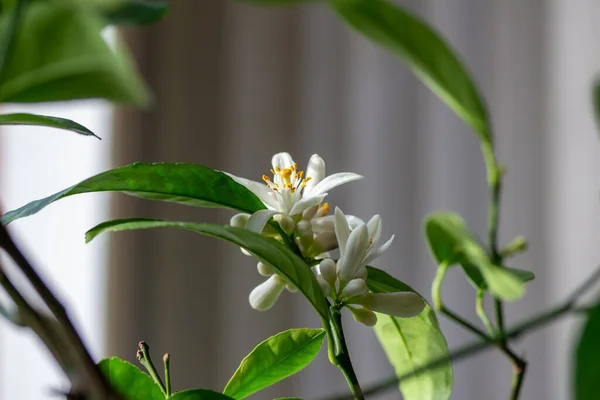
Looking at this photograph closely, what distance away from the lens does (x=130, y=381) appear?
268 millimetres

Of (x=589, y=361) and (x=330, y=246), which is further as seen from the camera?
(x=330, y=246)

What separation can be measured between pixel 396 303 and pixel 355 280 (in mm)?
19

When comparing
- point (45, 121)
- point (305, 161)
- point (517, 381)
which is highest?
point (305, 161)

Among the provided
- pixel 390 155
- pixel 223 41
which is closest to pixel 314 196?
pixel 390 155

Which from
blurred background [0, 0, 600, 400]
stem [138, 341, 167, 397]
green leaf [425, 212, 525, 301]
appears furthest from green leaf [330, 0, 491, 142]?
blurred background [0, 0, 600, 400]

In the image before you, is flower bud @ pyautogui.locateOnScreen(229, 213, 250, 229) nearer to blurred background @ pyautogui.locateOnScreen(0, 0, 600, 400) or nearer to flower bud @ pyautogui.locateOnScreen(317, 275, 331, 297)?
flower bud @ pyautogui.locateOnScreen(317, 275, 331, 297)

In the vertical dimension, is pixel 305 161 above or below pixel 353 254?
above

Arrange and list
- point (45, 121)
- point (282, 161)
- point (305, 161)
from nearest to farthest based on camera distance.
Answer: point (45, 121)
point (282, 161)
point (305, 161)

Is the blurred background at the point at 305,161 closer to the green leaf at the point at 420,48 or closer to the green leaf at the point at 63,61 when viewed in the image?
the green leaf at the point at 63,61

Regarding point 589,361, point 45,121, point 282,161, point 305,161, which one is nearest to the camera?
point 589,361

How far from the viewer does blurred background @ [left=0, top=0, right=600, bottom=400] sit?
130 centimetres

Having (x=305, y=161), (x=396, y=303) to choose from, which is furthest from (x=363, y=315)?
(x=305, y=161)

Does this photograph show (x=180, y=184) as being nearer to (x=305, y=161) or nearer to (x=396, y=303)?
(x=396, y=303)

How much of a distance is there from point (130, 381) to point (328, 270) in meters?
0.09
